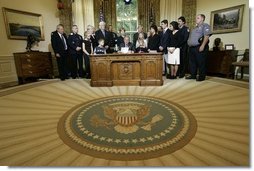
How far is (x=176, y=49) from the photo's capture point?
17.3ft

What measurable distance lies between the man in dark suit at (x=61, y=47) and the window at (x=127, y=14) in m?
2.81

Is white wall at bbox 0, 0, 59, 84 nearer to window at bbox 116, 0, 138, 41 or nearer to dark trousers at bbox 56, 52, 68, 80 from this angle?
dark trousers at bbox 56, 52, 68, 80

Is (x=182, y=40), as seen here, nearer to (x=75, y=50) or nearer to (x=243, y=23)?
(x=243, y=23)

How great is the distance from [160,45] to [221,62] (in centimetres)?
213

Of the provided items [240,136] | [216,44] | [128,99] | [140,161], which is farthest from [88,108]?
[216,44]

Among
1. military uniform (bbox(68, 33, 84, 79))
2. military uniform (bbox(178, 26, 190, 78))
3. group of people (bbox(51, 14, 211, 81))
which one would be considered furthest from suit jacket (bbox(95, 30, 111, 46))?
military uniform (bbox(178, 26, 190, 78))

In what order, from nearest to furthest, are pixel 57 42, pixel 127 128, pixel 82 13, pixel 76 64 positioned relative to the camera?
pixel 127 128, pixel 57 42, pixel 76 64, pixel 82 13

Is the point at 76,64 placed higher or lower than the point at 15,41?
lower

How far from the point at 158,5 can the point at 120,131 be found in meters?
6.57

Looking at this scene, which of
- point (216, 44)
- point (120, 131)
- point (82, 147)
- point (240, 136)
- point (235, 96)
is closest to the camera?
point (82, 147)

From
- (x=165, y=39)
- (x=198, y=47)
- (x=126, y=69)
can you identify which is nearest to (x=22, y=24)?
(x=126, y=69)

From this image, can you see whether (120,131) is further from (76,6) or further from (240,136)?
(76,6)

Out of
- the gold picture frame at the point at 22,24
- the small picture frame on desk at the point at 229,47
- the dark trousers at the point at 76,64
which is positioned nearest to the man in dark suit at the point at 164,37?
the small picture frame on desk at the point at 229,47

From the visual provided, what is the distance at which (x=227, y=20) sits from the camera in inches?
237
